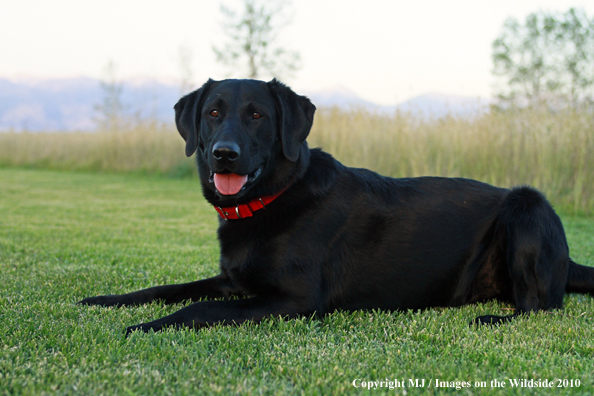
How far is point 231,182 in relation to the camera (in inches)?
94.6

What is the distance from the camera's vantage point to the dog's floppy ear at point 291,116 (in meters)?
2.52

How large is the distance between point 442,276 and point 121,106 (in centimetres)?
4666

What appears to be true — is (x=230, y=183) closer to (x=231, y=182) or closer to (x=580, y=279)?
(x=231, y=182)

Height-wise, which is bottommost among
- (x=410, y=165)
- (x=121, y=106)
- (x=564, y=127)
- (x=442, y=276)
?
(x=442, y=276)

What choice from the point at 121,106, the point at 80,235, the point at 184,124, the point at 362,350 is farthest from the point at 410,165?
the point at 121,106

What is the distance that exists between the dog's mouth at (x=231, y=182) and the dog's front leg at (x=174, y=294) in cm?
59

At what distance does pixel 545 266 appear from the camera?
2492 millimetres

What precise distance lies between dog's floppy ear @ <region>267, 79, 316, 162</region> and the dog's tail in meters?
1.86

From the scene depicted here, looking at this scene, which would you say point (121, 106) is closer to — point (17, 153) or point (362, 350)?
point (17, 153)

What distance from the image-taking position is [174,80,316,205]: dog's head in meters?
2.36

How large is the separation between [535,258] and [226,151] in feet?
5.75

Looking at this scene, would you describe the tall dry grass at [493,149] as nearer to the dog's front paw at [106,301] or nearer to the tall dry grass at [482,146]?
the tall dry grass at [482,146]

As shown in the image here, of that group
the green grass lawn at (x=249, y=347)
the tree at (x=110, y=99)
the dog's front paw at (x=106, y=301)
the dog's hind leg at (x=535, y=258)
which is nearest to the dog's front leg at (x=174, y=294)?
the dog's front paw at (x=106, y=301)

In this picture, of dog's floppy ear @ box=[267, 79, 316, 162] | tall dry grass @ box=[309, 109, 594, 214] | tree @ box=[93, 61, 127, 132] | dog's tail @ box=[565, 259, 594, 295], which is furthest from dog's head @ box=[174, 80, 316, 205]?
tree @ box=[93, 61, 127, 132]
